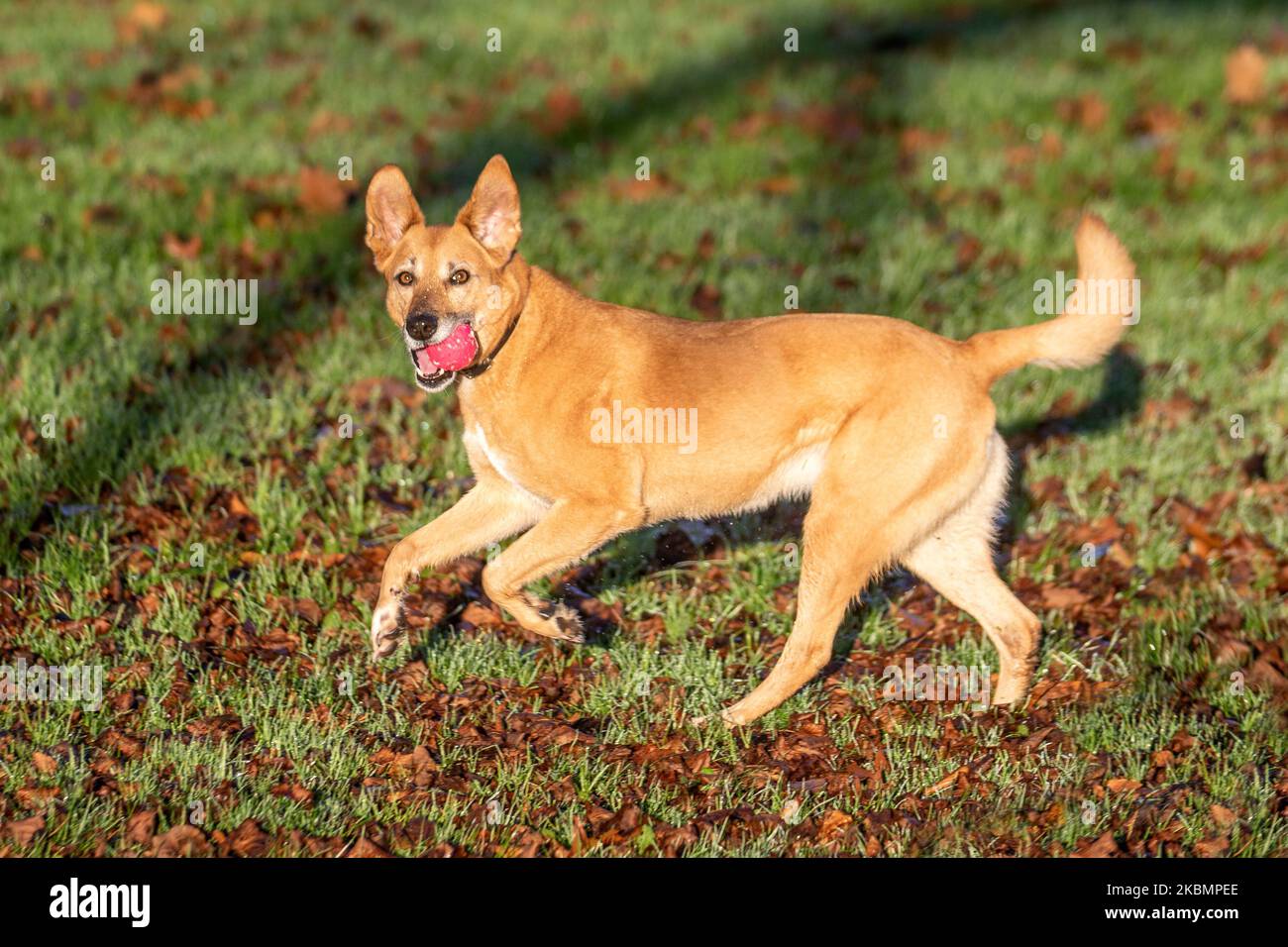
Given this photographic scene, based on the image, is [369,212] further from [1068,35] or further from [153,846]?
[1068,35]

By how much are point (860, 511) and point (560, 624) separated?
1.27 m

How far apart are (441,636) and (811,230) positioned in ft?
18.6

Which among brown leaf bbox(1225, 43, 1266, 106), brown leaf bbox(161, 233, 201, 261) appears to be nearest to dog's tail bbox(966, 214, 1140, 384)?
brown leaf bbox(161, 233, 201, 261)

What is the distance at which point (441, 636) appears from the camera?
5.74m

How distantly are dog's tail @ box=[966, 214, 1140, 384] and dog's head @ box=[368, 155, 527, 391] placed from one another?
1843 millimetres

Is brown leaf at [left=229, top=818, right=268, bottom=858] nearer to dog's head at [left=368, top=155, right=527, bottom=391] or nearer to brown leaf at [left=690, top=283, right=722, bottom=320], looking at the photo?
dog's head at [left=368, top=155, right=527, bottom=391]

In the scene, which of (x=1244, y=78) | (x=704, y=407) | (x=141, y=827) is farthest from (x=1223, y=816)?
(x=1244, y=78)

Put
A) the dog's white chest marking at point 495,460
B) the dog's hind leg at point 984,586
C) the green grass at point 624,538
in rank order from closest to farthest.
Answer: the green grass at point 624,538
the dog's white chest marking at point 495,460
the dog's hind leg at point 984,586

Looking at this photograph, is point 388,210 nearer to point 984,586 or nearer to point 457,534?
point 457,534

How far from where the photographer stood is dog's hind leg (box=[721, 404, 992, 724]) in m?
5.13

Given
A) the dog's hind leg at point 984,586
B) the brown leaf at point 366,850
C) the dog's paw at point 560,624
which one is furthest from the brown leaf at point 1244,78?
the brown leaf at point 366,850

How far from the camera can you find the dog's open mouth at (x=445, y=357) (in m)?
5.15

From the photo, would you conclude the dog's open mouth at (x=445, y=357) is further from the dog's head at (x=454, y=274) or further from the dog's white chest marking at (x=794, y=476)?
the dog's white chest marking at (x=794, y=476)
